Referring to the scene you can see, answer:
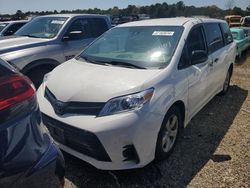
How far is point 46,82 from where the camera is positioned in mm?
3543

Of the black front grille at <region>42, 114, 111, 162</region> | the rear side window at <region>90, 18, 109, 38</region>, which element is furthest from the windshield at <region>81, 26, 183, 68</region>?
the rear side window at <region>90, 18, 109, 38</region>

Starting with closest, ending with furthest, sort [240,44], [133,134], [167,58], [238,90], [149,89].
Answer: [133,134] → [149,89] → [167,58] → [238,90] → [240,44]

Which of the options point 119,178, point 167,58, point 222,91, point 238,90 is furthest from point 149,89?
point 238,90

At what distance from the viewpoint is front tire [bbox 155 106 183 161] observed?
3.10 meters

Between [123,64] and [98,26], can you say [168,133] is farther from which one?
[98,26]

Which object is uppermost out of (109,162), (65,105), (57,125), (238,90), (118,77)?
(118,77)

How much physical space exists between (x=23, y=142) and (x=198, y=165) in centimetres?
235

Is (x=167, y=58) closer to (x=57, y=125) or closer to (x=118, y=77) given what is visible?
(x=118, y=77)

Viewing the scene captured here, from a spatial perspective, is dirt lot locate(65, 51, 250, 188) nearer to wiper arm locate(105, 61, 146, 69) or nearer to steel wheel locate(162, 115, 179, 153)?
steel wheel locate(162, 115, 179, 153)

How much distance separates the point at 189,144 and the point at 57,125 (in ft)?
6.31

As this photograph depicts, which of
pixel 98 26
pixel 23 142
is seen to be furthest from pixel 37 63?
pixel 23 142

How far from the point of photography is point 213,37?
493 centimetres

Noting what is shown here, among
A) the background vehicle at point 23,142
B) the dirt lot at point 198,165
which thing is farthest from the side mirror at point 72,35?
the background vehicle at point 23,142

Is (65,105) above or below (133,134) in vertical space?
above
